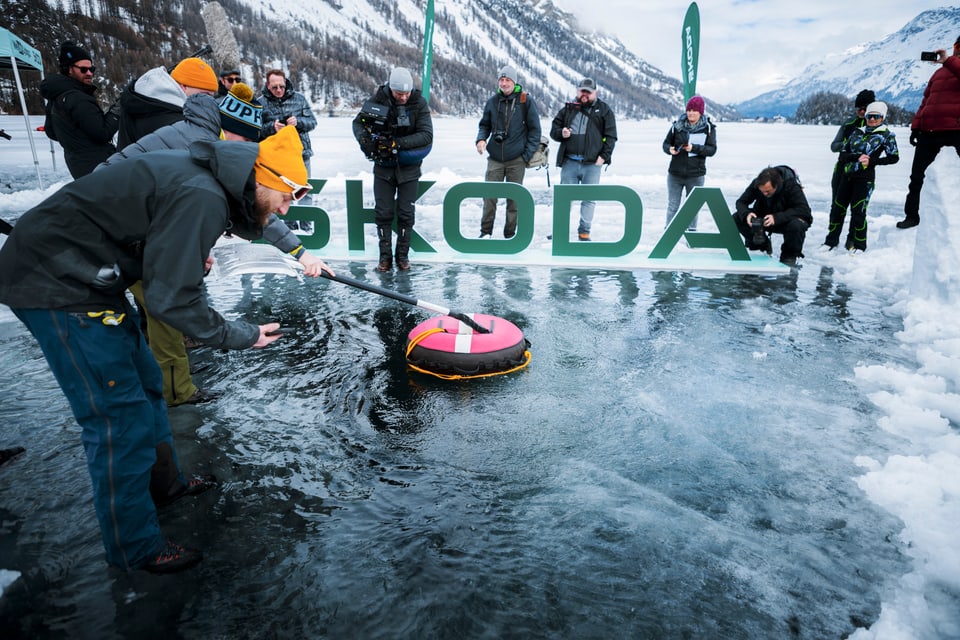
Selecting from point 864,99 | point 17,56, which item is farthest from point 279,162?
point 17,56

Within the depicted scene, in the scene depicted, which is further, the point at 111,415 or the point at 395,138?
the point at 395,138

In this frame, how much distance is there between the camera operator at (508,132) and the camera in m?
7.76

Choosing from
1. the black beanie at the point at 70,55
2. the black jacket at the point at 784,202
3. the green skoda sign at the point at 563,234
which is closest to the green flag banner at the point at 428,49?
Result: the green skoda sign at the point at 563,234

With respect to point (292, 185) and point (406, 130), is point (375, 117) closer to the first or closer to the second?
point (406, 130)

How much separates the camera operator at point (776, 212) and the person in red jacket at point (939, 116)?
60.1 inches

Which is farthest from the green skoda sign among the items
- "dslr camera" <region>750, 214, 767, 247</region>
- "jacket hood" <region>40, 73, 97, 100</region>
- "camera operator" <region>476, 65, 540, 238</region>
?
"jacket hood" <region>40, 73, 97, 100</region>

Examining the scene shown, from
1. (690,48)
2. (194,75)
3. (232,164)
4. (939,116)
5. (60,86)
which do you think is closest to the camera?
(232,164)

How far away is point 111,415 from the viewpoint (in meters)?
2.01

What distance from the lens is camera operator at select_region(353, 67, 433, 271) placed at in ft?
20.6

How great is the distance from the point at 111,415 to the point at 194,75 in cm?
269

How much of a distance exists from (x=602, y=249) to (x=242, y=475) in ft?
18.8

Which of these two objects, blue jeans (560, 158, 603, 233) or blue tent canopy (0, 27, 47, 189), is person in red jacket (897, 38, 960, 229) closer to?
blue jeans (560, 158, 603, 233)

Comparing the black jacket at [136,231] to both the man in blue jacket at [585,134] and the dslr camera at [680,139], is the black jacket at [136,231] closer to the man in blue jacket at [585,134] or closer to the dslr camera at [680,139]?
the man in blue jacket at [585,134]

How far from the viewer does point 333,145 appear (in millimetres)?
24172
